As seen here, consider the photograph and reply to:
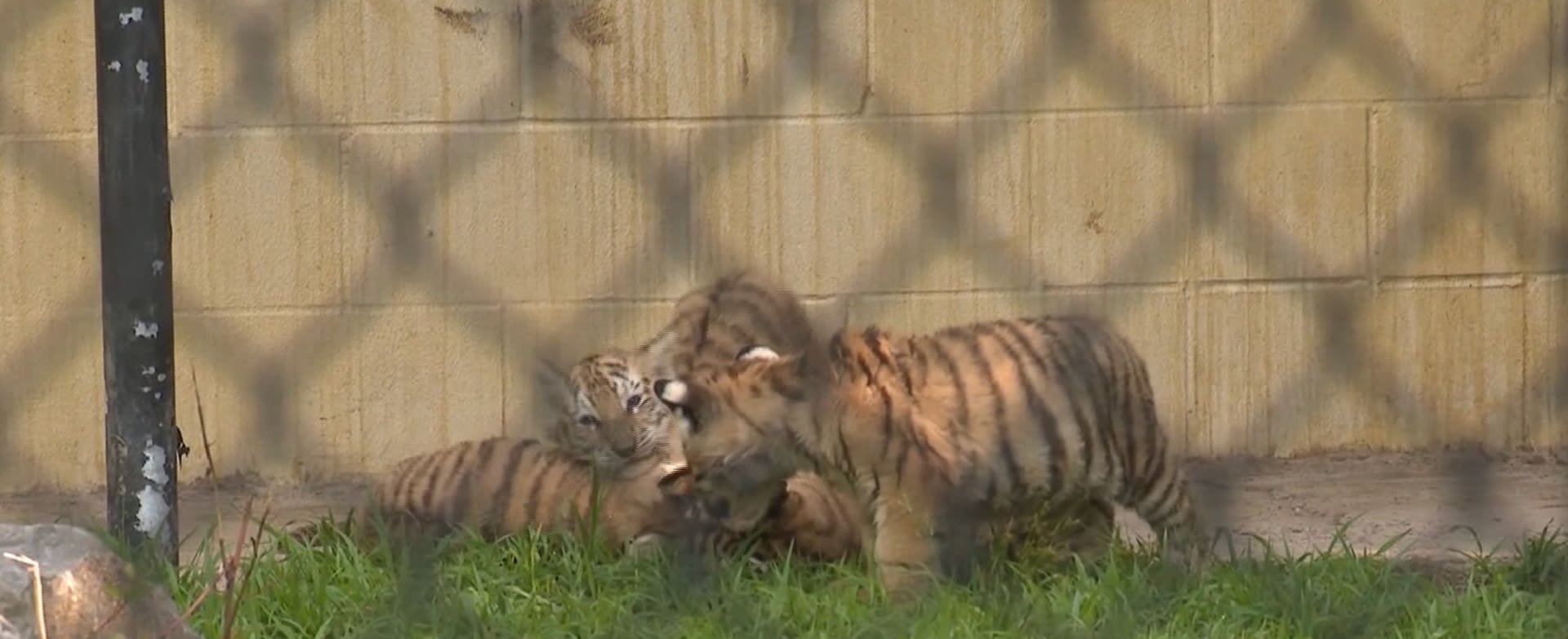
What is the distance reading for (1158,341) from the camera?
4.57m

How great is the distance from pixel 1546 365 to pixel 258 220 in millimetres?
2614

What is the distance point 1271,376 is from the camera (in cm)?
461

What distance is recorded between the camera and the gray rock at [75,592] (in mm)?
2402

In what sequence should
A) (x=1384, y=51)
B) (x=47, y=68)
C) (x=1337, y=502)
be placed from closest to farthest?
1. (x=1337, y=502)
2. (x=47, y=68)
3. (x=1384, y=51)

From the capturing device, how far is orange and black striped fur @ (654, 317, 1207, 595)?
3314mm

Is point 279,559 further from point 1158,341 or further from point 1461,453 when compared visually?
point 1461,453

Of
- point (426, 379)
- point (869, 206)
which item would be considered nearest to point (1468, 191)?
point (869, 206)

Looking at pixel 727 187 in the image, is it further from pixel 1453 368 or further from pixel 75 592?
pixel 75 592

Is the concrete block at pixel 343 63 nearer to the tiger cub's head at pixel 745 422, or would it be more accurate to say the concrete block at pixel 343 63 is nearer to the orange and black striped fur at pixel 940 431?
the orange and black striped fur at pixel 940 431

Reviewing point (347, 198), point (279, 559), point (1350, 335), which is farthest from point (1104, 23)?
point (279, 559)

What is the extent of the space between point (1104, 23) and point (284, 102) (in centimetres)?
160

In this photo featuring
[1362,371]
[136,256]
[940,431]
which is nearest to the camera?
[136,256]

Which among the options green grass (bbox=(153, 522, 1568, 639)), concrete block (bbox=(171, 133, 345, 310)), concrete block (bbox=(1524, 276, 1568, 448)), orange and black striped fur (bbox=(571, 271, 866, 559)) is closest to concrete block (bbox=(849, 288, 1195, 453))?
orange and black striped fur (bbox=(571, 271, 866, 559))

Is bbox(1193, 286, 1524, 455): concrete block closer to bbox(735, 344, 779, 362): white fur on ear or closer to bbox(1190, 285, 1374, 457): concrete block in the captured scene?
bbox(1190, 285, 1374, 457): concrete block
